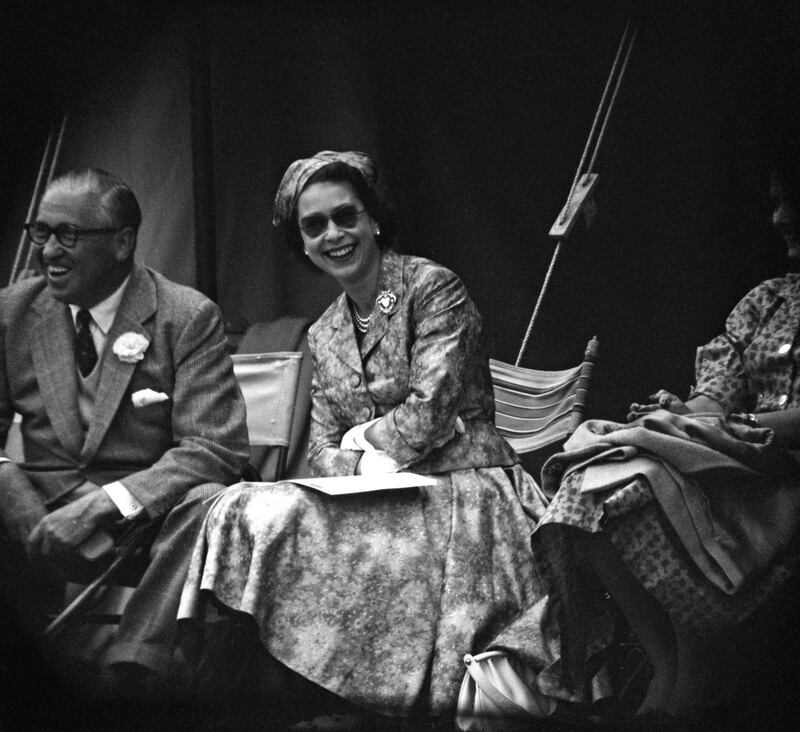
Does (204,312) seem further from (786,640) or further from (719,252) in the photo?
(786,640)

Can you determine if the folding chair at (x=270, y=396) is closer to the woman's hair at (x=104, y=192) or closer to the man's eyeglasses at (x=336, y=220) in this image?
the man's eyeglasses at (x=336, y=220)

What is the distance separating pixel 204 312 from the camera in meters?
4.49

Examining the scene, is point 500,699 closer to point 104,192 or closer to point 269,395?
point 269,395

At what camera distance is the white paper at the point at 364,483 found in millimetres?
4027

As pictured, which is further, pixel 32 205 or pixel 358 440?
pixel 32 205

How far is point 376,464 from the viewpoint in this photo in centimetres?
436

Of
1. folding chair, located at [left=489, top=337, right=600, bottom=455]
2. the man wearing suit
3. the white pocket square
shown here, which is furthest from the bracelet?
the white pocket square

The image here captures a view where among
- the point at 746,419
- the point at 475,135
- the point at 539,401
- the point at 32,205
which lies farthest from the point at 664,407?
the point at 32,205

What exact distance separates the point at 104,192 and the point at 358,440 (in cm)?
118

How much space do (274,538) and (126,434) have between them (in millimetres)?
731

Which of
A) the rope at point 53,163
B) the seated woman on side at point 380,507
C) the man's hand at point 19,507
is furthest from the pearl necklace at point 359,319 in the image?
the rope at point 53,163

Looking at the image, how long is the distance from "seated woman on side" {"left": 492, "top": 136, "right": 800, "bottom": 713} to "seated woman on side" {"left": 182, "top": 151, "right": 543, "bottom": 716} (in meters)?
0.25

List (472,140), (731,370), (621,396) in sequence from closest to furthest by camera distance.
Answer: (731,370) → (621,396) → (472,140)

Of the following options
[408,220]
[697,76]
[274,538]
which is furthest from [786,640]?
[408,220]
